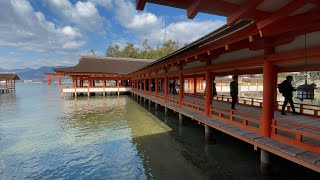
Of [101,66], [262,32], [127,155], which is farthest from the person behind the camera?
[101,66]

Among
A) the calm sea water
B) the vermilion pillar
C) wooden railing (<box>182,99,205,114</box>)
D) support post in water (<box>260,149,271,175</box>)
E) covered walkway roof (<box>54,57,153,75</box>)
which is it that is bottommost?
the calm sea water

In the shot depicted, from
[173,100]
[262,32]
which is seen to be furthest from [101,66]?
[262,32]

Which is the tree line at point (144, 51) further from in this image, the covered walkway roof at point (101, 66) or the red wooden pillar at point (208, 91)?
the red wooden pillar at point (208, 91)

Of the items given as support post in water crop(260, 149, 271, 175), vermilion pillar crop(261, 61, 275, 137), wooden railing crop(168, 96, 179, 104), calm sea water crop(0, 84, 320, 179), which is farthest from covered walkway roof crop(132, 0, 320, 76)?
wooden railing crop(168, 96, 179, 104)

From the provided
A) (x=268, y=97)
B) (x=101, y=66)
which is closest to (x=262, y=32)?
(x=268, y=97)

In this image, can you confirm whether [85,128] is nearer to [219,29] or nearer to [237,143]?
[237,143]

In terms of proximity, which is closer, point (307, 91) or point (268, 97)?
point (268, 97)

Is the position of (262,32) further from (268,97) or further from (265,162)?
(265,162)

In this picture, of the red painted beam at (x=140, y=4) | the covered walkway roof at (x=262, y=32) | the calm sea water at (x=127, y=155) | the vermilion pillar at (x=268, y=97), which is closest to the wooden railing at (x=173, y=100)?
the calm sea water at (x=127, y=155)

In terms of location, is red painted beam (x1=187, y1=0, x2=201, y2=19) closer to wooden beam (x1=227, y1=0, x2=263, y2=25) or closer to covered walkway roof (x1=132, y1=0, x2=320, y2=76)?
covered walkway roof (x1=132, y1=0, x2=320, y2=76)

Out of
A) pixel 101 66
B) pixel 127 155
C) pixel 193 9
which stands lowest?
pixel 127 155

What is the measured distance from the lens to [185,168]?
21.6 ft

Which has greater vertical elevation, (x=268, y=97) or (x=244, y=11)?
(x=244, y=11)

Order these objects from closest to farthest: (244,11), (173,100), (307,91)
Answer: (244,11)
(307,91)
(173,100)
